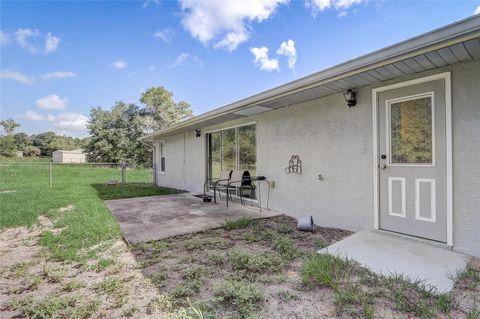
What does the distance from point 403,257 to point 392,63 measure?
7.04 feet

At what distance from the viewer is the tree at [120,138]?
25958mm

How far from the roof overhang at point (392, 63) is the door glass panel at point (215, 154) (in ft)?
10.2

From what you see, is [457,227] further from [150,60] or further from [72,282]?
[150,60]

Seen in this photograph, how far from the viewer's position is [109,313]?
1.99m

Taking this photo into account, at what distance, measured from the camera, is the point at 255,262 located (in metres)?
2.79

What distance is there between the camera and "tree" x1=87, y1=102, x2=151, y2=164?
1022 inches

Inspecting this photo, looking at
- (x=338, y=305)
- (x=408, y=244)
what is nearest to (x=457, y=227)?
(x=408, y=244)

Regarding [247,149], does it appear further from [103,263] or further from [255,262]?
[103,263]

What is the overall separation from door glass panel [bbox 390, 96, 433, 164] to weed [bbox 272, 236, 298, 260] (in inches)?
70.8

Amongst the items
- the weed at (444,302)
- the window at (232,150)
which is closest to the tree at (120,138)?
the window at (232,150)

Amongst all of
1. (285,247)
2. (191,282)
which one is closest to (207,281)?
(191,282)

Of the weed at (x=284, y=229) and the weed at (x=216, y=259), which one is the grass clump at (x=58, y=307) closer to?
A: the weed at (x=216, y=259)

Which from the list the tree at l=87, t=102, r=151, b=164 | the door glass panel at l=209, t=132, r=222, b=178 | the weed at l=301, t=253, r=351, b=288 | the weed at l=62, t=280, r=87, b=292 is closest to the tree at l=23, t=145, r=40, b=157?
the tree at l=87, t=102, r=151, b=164

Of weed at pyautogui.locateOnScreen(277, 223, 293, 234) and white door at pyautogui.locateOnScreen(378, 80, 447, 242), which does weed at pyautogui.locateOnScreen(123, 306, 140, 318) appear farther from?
white door at pyautogui.locateOnScreen(378, 80, 447, 242)
